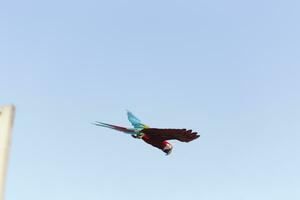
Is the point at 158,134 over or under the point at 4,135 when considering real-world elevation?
over

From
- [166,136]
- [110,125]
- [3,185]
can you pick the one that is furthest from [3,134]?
[166,136]

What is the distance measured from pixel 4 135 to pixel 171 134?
1501cm

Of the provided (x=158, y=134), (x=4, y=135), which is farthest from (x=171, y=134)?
(x=4, y=135)

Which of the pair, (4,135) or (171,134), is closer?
(4,135)

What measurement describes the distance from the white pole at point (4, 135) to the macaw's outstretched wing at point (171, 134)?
1455cm

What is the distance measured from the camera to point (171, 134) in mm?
18484

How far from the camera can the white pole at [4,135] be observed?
3.46m

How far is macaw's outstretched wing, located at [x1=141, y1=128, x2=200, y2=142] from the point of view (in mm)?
18297

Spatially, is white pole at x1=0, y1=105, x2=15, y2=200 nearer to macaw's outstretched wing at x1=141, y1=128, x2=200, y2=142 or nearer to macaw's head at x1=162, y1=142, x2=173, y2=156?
macaw's outstretched wing at x1=141, y1=128, x2=200, y2=142

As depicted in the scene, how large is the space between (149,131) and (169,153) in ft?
4.35

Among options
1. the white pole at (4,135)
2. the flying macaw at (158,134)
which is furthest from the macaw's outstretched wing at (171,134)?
the white pole at (4,135)

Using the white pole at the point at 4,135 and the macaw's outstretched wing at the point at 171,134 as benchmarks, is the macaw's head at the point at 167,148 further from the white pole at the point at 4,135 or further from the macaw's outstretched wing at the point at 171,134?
the white pole at the point at 4,135

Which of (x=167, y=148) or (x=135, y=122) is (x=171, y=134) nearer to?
(x=167, y=148)

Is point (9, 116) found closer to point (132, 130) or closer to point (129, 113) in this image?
point (132, 130)
